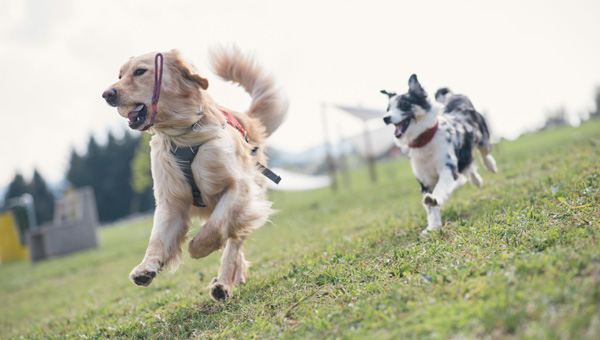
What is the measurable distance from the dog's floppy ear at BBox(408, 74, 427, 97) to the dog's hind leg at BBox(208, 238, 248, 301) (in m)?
2.35

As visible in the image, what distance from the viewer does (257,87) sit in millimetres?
5398

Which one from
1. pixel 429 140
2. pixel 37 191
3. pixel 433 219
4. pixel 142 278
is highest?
pixel 429 140

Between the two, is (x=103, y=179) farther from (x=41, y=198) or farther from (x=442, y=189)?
(x=442, y=189)

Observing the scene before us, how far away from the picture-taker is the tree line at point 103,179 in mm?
51938

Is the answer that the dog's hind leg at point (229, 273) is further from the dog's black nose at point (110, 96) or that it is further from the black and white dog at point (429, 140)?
the black and white dog at point (429, 140)

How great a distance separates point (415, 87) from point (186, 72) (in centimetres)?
235

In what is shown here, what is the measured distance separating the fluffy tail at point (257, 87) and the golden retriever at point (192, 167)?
117cm

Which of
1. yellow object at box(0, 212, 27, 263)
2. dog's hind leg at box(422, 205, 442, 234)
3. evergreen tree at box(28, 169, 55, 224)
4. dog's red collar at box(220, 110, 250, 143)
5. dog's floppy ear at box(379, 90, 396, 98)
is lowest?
evergreen tree at box(28, 169, 55, 224)

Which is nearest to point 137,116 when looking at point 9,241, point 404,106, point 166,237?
point 166,237

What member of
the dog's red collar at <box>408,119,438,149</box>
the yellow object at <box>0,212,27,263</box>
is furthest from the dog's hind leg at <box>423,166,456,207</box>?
the yellow object at <box>0,212,27,263</box>

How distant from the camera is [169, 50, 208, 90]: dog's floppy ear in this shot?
3.79 m

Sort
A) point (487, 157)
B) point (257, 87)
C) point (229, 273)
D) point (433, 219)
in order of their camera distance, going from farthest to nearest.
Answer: point (487, 157), point (257, 87), point (433, 219), point (229, 273)

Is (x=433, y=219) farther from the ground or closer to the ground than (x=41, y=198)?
farther from the ground

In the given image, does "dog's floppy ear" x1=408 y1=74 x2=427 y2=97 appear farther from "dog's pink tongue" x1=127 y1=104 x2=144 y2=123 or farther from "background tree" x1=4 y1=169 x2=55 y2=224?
"background tree" x1=4 y1=169 x2=55 y2=224
